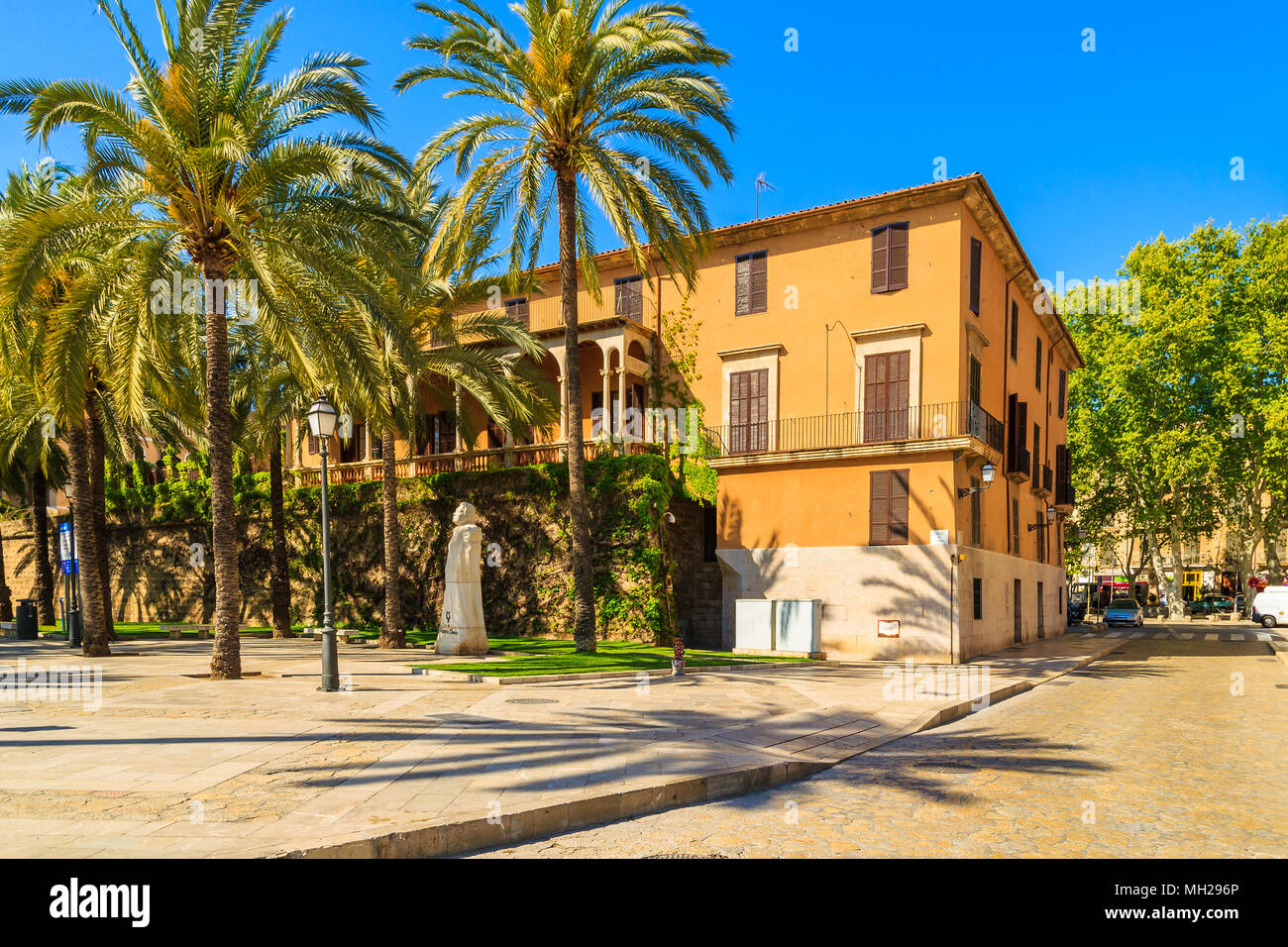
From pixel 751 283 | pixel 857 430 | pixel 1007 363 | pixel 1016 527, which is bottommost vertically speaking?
pixel 1016 527

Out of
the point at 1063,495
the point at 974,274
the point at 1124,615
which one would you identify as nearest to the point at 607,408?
the point at 974,274

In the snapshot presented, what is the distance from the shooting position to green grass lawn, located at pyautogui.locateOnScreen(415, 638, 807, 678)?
15.3 metres

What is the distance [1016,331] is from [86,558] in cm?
2735

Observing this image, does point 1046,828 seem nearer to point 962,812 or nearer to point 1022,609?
point 962,812

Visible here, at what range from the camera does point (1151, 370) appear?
43.6m

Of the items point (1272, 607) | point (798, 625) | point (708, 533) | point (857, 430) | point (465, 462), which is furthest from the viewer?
point (1272, 607)

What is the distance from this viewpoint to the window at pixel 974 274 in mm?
24062

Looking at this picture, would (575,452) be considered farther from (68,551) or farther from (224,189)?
(68,551)

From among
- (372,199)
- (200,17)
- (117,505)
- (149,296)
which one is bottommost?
(117,505)

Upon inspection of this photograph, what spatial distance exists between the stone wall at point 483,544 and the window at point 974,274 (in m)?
9.83

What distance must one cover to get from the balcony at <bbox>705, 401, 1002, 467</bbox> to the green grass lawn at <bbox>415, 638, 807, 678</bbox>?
241 inches

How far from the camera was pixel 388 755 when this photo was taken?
8.00 m
